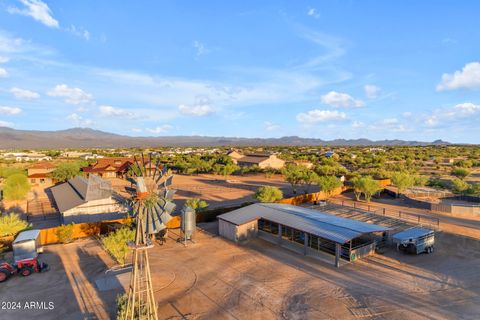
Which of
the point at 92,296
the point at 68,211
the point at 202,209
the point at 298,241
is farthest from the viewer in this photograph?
the point at 202,209

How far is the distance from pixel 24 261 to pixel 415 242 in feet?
95.2

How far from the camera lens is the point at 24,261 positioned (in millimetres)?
20406

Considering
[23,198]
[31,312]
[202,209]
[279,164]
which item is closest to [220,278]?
[31,312]

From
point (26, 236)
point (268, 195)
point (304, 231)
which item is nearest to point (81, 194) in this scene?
point (26, 236)

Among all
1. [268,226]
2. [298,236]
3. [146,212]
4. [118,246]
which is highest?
[146,212]

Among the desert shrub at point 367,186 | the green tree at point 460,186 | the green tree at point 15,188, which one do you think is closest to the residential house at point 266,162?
the desert shrub at point 367,186

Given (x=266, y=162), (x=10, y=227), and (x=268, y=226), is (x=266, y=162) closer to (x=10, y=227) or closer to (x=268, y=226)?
(x=268, y=226)

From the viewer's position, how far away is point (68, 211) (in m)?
30.8

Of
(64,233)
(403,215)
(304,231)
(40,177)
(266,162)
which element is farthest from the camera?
(266,162)

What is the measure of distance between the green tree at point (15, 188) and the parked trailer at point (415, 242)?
48874 millimetres

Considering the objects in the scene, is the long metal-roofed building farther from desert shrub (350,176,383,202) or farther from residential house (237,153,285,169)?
residential house (237,153,285,169)

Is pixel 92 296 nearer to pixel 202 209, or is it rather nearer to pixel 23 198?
pixel 202 209

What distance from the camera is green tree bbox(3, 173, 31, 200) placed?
42500 millimetres

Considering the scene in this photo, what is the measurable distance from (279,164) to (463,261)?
201 feet
